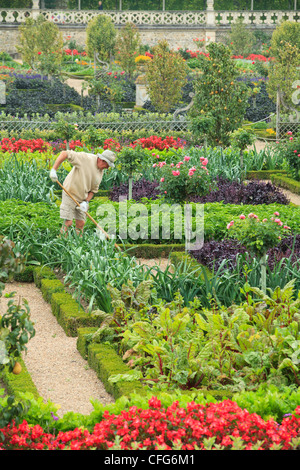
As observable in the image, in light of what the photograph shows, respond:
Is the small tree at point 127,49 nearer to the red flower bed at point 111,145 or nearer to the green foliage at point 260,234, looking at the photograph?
the red flower bed at point 111,145

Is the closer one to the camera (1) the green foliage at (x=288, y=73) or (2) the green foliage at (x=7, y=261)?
(2) the green foliage at (x=7, y=261)

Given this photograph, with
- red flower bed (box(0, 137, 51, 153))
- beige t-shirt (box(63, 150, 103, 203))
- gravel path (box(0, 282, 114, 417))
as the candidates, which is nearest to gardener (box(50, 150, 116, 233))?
beige t-shirt (box(63, 150, 103, 203))

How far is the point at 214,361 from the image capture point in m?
4.40

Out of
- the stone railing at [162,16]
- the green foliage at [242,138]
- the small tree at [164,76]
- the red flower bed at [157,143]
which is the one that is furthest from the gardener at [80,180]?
the stone railing at [162,16]

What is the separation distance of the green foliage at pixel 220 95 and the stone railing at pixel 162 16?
2344cm

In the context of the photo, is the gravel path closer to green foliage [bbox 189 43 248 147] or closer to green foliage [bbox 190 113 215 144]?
green foliage [bbox 190 113 215 144]

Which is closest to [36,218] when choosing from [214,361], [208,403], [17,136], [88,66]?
[214,361]

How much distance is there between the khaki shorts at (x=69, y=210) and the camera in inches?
285

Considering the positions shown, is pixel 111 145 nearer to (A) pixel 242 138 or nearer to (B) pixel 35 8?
(A) pixel 242 138

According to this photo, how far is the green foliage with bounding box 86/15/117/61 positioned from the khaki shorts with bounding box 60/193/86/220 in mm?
19087

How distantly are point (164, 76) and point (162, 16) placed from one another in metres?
19.3

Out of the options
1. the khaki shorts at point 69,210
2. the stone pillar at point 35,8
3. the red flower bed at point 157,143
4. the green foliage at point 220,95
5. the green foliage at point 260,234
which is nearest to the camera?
the green foliage at point 260,234

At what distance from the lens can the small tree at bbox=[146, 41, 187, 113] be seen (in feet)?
54.2

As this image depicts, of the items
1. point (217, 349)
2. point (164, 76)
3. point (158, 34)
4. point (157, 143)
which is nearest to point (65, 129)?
point (157, 143)
